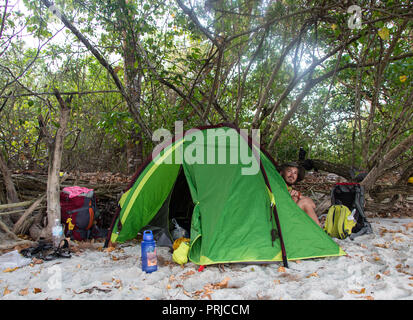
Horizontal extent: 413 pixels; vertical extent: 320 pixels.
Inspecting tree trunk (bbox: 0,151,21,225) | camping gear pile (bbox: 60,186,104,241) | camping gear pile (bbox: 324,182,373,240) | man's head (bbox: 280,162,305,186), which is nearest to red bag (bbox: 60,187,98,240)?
camping gear pile (bbox: 60,186,104,241)

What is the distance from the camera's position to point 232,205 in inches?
117

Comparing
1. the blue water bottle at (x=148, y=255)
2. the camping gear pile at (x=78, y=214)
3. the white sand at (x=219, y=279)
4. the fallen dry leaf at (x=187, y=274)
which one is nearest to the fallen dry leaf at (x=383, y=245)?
the white sand at (x=219, y=279)

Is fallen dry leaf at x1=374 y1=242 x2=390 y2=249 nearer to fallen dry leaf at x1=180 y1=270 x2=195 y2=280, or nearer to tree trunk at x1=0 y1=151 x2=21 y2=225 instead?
fallen dry leaf at x1=180 y1=270 x2=195 y2=280

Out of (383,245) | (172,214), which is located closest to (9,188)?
(172,214)

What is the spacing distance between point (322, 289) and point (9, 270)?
2.59m

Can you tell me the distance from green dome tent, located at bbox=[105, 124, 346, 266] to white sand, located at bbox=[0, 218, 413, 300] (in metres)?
0.14

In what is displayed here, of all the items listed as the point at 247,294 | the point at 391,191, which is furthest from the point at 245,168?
the point at 391,191

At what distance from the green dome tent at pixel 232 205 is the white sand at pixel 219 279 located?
0.45ft

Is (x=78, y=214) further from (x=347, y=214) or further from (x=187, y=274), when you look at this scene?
(x=347, y=214)

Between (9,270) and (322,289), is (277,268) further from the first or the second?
(9,270)

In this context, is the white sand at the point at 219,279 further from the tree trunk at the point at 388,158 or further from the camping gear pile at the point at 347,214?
the tree trunk at the point at 388,158

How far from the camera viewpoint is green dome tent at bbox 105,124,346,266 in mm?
2828

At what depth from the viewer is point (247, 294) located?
7.22 ft

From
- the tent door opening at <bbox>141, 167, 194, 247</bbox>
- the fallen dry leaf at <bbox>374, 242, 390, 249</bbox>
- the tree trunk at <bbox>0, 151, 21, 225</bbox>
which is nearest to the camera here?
the fallen dry leaf at <bbox>374, 242, 390, 249</bbox>
